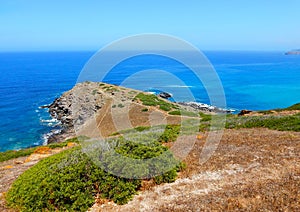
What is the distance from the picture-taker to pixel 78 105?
Answer: 191 feet

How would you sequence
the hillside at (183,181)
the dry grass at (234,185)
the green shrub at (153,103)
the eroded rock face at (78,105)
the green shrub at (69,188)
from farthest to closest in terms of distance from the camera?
the eroded rock face at (78,105)
the green shrub at (153,103)
the green shrub at (69,188)
the hillside at (183,181)
the dry grass at (234,185)

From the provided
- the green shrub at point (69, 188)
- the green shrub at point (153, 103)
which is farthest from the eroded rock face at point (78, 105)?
the green shrub at point (69, 188)

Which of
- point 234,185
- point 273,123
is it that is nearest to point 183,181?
point 234,185

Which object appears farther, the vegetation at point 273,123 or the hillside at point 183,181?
the vegetation at point 273,123

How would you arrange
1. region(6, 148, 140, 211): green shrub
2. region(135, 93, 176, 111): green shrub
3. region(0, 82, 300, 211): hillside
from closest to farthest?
region(0, 82, 300, 211): hillside → region(6, 148, 140, 211): green shrub → region(135, 93, 176, 111): green shrub

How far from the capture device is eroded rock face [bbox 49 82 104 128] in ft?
173

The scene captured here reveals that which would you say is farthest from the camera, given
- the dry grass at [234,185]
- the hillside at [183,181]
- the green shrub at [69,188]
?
the green shrub at [69,188]

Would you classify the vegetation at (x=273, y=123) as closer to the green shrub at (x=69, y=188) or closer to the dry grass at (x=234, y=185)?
the dry grass at (x=234, y=185)

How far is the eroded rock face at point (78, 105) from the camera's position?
5288 centimetres

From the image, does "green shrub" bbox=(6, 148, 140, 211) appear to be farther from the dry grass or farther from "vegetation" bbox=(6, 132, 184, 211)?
the dry grass

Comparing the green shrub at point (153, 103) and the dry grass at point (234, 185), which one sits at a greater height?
the dry grass at point (234, 185)

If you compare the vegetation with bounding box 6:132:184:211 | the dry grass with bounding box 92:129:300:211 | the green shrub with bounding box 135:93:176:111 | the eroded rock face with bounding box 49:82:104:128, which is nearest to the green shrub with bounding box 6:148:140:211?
the vegetation with bounding box 6:132:184:211

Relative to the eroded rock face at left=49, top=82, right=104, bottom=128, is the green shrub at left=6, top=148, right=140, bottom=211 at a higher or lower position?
A: higher

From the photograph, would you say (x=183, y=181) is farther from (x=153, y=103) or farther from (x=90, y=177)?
(x=153, y=103)
